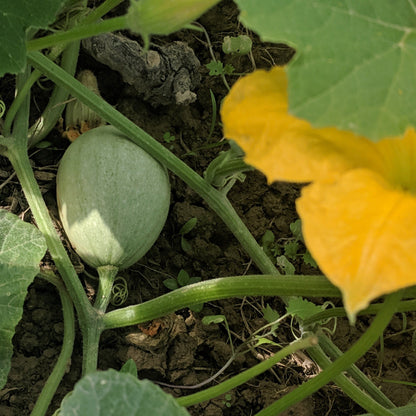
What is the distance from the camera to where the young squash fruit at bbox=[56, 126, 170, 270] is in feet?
5.73

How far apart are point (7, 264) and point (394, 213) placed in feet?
3.05

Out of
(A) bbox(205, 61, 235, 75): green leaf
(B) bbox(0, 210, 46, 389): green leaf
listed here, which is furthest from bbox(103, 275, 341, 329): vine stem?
(A) bbox(205, 61, 235, 75): green leaf

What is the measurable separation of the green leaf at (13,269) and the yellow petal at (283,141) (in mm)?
654

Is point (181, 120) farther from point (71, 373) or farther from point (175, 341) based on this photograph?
point (71, 373)

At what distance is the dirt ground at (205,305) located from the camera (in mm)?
1838

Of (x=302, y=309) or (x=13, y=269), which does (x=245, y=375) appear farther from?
(x=13, y=269)

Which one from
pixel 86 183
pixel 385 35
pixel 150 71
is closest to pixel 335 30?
pixel 385 35

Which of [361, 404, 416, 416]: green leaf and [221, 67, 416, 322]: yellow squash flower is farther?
[361, 404, 416, 416]: green leaf

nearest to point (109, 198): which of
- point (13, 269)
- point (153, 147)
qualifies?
point (153, 147)

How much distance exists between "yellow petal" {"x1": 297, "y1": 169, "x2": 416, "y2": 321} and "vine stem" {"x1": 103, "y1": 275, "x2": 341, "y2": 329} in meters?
0.41

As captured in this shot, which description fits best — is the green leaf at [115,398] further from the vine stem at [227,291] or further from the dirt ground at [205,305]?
the dirt ground at [205,305]

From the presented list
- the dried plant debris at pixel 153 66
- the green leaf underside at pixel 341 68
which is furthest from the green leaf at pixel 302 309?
the dried plant debris at pixel 153 66

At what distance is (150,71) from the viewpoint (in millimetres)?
2027

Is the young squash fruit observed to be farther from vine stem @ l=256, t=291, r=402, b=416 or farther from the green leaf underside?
the green leaf underside
